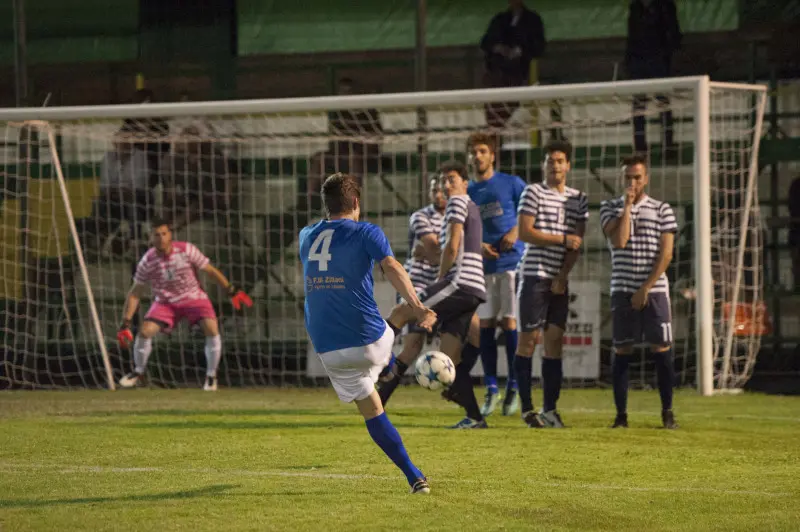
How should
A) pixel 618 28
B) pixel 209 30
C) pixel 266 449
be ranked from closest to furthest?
1. pixel 266 449
2. pixel 618 28
3. pixel 209 30

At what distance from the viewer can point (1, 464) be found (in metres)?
7.55

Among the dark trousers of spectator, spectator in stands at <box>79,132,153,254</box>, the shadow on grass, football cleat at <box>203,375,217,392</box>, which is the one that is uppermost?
the dark trousers of spectator

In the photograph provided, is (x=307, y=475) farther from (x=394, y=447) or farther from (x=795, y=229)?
(x=795, y=229)

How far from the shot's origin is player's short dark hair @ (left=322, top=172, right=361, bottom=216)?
6.43 m

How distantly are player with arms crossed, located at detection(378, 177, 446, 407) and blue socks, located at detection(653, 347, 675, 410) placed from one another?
187 cm

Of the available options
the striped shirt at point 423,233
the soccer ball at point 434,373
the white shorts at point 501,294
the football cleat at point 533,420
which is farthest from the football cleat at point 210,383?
the soccer ball at point 434,373

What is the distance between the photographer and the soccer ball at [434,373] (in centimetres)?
705

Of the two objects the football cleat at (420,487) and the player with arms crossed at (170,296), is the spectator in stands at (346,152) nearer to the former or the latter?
the player with arms crossed at (170,296)

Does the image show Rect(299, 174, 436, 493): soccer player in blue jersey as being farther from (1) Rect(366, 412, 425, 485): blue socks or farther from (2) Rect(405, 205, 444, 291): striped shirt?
(2) Rect(405, 205, 444, 291): striped shirt

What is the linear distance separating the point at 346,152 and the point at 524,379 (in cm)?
628

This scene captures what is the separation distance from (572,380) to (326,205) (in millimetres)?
7933

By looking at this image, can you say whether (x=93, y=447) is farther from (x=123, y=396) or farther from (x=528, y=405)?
(x=123, y=396)

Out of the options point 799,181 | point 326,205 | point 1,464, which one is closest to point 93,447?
point 1,464

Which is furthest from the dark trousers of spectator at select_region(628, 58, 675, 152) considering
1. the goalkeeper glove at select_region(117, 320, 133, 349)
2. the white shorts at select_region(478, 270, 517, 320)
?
the goalkeeper glove at select_region(117, 320, 133, 349)
